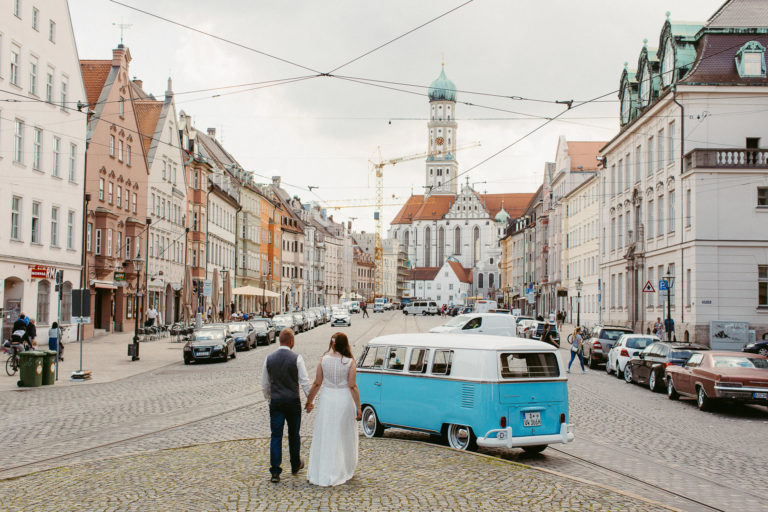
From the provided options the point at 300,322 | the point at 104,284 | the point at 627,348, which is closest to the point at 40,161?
the point at 104,284

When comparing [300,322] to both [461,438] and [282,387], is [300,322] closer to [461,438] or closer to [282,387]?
[461,438]

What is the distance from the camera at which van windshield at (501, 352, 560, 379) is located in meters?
11.3

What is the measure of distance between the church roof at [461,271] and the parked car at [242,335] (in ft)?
465

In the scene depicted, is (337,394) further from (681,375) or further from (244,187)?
(244,187)

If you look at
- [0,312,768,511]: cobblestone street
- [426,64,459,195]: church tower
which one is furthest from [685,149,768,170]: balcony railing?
[426,64,459,195]: church tower

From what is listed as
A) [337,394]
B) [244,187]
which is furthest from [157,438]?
[244,187]

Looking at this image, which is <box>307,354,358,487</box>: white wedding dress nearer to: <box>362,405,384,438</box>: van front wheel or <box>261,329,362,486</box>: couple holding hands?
<box>261,329,362,486</box>: couple holding hands

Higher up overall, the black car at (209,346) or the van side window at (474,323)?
the van side window at (474,323)

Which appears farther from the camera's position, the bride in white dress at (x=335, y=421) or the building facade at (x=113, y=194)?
the building facade at (x=113, y=194)

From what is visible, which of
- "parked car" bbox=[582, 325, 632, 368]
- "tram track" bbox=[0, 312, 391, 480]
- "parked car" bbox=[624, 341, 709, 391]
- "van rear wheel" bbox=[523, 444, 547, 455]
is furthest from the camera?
"parked car" bbox=[582, 325, 632, 368]

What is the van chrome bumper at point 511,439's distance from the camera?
1090 centimetres

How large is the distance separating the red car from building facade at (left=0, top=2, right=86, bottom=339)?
2253 centimetres

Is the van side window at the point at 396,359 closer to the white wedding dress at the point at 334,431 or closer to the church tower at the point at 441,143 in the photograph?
the white wedding dress at the point at 334,431

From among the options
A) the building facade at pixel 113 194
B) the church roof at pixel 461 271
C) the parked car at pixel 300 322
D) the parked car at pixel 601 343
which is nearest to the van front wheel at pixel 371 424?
the parked car at pixel 601 343
